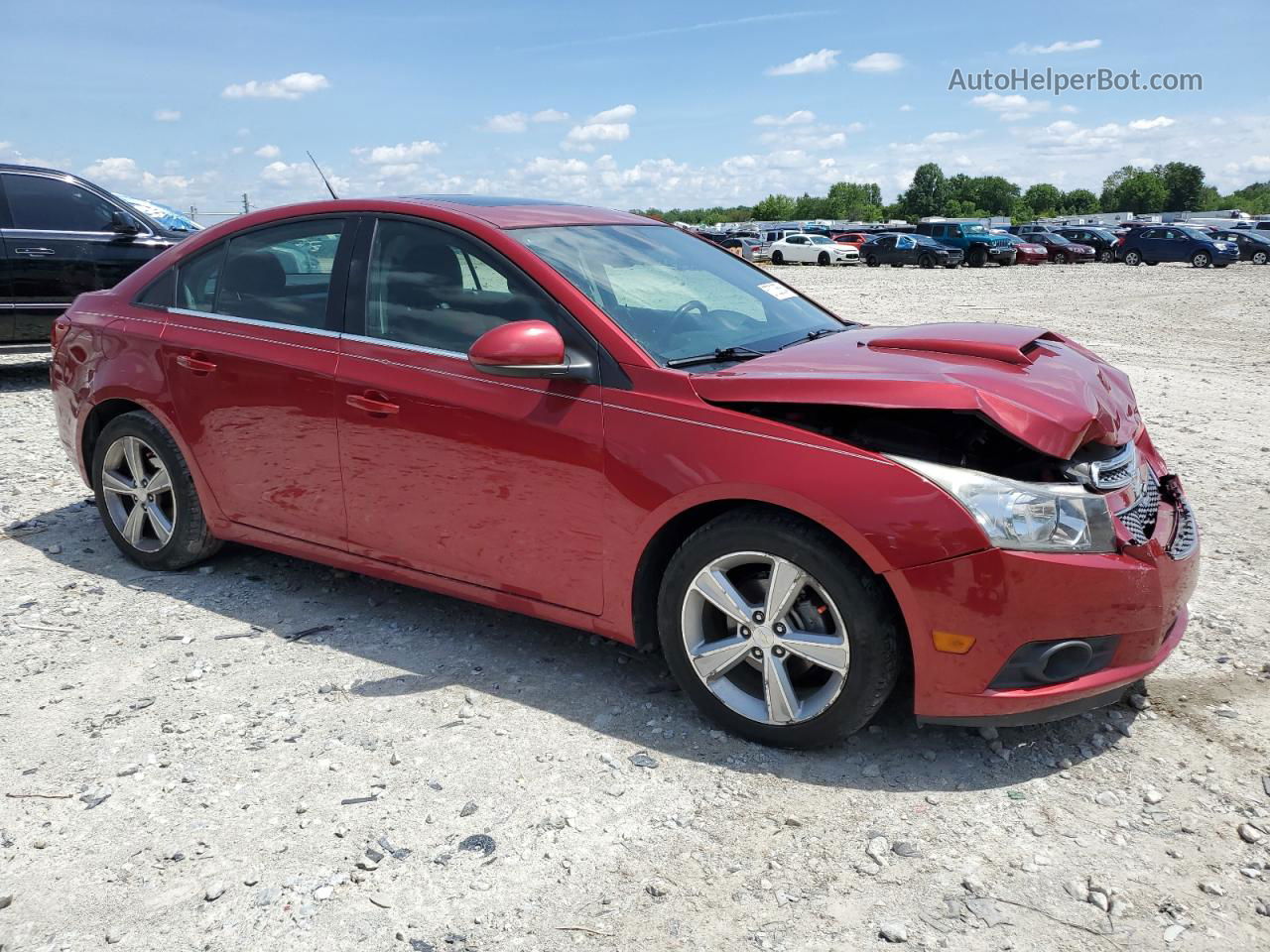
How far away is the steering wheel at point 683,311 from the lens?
3600 mm

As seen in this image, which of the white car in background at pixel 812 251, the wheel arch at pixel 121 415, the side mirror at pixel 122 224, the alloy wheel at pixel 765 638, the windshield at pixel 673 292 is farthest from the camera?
the white car in background at pixel 812 251

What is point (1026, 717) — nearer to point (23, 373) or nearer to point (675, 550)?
point (675, 550)

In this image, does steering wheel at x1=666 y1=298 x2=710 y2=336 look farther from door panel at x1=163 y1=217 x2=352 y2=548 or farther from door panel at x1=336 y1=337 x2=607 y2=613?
door panel at x1=163 y1=217 x2=352 y2=548

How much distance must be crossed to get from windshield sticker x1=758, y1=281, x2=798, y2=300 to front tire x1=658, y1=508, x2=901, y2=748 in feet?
4.85

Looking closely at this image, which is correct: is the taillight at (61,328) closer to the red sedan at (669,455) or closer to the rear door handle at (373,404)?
the red sedan at (669,455)

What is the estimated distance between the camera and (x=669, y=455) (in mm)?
3184

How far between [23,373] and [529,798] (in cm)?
1007

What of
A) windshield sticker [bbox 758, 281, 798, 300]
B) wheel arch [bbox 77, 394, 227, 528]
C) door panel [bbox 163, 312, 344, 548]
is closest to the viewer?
door panel [bbox 163, 312, 344, 548]

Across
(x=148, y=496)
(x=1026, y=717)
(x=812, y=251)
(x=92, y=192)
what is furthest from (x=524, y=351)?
(x=812, y=251)

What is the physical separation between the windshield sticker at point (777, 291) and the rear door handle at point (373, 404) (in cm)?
157

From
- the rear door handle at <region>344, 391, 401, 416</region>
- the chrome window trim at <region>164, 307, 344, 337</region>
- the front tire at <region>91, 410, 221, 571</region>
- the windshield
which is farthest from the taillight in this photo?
the windshield

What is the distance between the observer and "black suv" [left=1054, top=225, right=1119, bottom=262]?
42469mm

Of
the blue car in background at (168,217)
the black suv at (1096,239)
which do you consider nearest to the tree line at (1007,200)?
the black suv at (1096,239)

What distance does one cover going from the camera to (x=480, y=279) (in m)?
3.70
